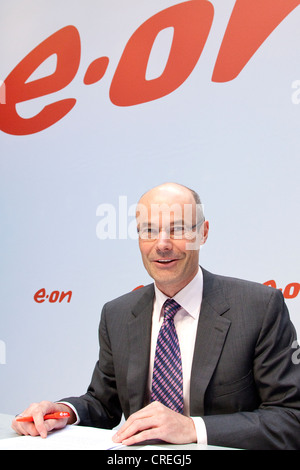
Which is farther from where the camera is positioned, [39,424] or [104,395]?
[104,395]

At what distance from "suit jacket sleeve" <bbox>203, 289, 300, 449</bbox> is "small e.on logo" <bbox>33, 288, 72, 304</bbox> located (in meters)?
1.51

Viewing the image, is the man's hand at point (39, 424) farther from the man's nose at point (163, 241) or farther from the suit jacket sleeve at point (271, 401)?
the man's nose at point (163, 241)

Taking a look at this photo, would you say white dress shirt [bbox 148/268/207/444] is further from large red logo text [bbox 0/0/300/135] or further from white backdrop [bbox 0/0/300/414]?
large red logo text [bbox 0/0/300/135]

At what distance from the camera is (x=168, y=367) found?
1412 mm

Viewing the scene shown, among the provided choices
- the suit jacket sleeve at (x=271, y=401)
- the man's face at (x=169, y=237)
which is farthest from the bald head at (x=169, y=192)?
the suit jacket sleeve at (x=271, y=401)

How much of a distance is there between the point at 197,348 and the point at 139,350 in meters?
0.20

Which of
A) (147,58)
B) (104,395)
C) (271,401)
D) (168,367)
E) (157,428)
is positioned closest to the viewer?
(157,428)

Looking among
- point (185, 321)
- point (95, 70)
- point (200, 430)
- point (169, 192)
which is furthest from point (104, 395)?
point (95, 70)

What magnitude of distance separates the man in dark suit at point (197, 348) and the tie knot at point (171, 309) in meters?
0.02

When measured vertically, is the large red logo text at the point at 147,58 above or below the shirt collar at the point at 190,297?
above

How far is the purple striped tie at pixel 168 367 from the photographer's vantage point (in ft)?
4.51

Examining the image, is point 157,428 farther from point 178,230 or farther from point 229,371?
point 178,230

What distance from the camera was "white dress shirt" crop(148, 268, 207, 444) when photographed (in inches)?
55.4
